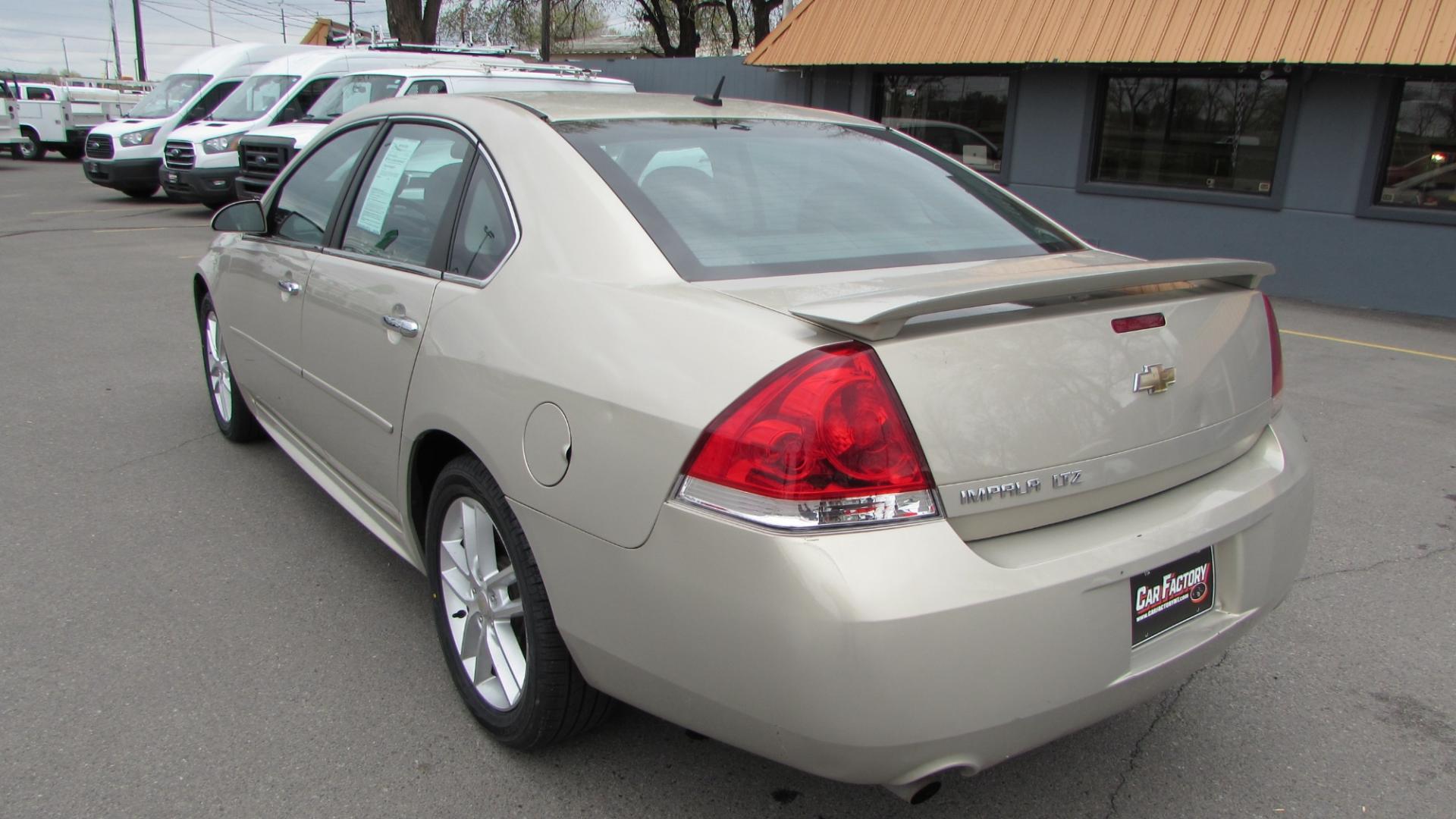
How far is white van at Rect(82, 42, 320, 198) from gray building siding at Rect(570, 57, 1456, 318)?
11415mm

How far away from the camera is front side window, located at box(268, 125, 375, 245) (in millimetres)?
3697

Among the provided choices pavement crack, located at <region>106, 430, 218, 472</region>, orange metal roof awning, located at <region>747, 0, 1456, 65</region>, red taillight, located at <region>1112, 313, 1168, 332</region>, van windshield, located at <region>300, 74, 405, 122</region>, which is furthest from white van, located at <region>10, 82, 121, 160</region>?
red taillight, located at <region>1112, 313, 1168, 332</region>

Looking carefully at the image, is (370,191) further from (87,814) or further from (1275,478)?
(1275,478)

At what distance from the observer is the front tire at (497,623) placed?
8.05ft

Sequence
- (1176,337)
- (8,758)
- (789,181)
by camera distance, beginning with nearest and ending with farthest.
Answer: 1. (1176,337)
2. (8,758)
3. (789,181)

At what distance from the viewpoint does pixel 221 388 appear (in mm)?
5102

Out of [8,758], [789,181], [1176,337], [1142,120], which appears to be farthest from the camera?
[1142,120]

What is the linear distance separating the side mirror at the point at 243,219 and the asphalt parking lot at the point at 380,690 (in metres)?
1.10

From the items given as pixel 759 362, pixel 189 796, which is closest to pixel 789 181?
pixel 759 362

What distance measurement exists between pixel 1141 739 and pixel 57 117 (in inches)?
1118

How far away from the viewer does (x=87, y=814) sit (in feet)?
8.07

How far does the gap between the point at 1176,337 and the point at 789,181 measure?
111 cm

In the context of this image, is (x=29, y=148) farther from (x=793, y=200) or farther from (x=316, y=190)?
(x=793, y=200)

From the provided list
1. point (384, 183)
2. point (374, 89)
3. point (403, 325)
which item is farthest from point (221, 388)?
point (374, 89)
